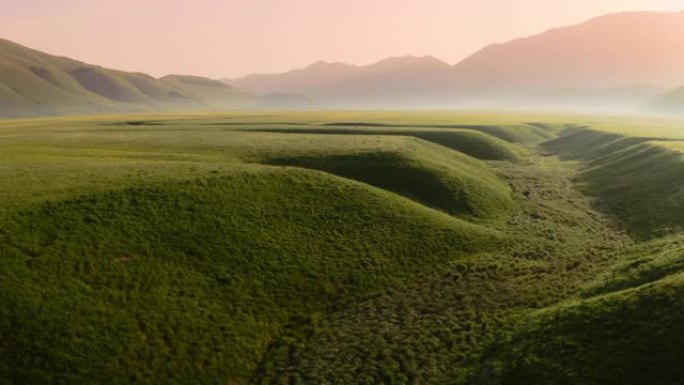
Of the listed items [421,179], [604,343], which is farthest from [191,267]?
[421,179]

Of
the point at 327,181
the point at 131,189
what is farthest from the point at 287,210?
the point at 131,189

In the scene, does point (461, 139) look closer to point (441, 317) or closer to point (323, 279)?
point (323, 279)

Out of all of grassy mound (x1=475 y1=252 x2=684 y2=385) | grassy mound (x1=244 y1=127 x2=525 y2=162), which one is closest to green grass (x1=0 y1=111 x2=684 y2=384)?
grassy mound (x1=475 y1=252 x2=684 y2=385)

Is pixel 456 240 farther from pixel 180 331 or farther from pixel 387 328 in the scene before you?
pixel 180 331

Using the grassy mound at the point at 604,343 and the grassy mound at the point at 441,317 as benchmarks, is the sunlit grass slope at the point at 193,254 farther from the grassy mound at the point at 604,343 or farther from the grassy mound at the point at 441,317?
the grassy mound at the point at 604,343

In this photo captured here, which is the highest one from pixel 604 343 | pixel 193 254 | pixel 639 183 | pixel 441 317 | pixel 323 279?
pixel 639 183

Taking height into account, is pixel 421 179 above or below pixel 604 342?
above
